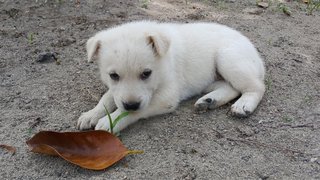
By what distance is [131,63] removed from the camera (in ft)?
12.8

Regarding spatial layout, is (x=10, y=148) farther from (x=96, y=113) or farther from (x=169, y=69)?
(x=169, y=69)

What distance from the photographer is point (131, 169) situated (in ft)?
11.5

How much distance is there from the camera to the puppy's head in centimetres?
391

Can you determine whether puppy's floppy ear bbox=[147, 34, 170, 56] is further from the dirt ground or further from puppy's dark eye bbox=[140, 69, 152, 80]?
the dirt ground

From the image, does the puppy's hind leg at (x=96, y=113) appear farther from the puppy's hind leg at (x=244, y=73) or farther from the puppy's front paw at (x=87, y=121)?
the puppy's hind leg at (x=244, y=73)

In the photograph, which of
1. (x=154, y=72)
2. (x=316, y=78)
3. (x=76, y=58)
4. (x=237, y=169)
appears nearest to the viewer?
(x=237, y=169)

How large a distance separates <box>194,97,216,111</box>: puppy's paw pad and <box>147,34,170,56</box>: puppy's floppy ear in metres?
0.63

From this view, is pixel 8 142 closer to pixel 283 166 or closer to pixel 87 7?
pixel 283 166

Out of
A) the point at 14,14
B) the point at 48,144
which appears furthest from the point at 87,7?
the point at 48,144

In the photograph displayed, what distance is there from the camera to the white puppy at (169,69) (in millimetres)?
3961

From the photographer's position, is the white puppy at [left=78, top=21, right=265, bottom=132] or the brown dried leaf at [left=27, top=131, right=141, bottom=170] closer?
the brown dried leaf at [left=27, top=131, right=141, bottom=170]

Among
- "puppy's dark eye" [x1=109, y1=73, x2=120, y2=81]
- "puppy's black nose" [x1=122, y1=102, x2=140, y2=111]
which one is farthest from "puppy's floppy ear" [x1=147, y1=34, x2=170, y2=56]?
"puppy's black nose" [x1=122, y1=102, x2=140, y2=111]

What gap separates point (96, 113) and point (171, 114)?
693 mm

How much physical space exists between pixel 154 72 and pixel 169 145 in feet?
2.26
